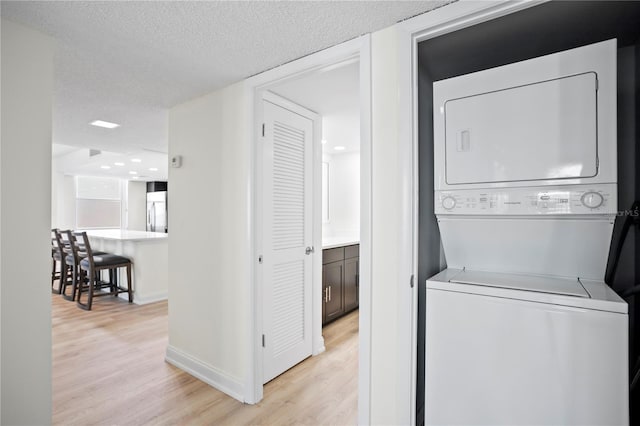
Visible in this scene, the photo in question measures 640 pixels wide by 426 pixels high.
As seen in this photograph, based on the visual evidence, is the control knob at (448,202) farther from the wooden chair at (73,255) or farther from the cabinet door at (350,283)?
the wooden chair at (73,255)

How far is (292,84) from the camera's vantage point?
221 cm

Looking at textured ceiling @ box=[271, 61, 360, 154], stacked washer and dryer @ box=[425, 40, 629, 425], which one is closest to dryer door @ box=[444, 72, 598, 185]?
stacked washer and dryer @ box=[425, 40, 629, 425]

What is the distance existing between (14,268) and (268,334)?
4.82 feet

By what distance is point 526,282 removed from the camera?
57.4 inches

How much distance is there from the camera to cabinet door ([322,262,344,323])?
3354mm

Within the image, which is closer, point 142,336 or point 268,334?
point 268,334

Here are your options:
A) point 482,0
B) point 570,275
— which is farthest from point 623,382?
point 482,0

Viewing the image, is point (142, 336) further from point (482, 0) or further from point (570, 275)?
point (482, 0)

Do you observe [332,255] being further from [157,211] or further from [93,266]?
[157,211]

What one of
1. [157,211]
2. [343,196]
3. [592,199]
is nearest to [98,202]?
[157,211]

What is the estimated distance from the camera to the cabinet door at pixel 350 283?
12.1 ft

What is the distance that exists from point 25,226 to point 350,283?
2929mm

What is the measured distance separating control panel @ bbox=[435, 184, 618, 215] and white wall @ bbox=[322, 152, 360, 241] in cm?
306

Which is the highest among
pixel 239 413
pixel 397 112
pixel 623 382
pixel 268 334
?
pixel 397 112
